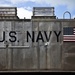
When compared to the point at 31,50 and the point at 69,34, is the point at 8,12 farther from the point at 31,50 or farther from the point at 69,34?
the point at 69,34

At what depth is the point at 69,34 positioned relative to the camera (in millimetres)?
12914

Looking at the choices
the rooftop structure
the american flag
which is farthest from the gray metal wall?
the rooftop structure

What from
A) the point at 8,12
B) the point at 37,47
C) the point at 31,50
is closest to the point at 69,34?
the point at 37,47

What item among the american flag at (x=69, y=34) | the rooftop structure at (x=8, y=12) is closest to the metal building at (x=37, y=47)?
the american flag at (x=69, y=34)

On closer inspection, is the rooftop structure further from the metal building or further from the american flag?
the american flag

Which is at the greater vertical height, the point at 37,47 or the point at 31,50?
the point at 37,47

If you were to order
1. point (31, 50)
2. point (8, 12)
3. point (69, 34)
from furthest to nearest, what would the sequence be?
point (8, 12) → point (31, 50) → point (69, 34)

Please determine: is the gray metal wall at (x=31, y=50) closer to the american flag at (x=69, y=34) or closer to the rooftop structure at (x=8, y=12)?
the american flag at (x=69, y=34)

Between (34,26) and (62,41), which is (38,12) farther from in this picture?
(62,41)

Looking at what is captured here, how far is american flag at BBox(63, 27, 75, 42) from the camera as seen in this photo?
12.9 m

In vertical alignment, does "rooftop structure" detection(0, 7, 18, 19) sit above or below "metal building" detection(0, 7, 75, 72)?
above

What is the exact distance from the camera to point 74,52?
13023 mm

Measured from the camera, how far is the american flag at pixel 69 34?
12.9m

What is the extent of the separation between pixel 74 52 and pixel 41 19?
7.74 ft
